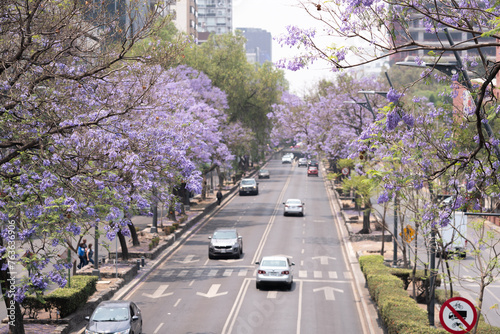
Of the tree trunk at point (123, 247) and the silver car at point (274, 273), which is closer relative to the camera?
the silver car at point (274, 273)

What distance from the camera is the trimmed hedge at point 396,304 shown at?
18.2m

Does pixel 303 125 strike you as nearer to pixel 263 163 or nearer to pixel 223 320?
pixel 223 320

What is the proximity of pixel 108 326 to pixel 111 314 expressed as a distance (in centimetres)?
71

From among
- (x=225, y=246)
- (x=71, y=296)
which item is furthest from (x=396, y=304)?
(x=225, y=246)

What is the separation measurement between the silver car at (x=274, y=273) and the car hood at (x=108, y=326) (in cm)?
970

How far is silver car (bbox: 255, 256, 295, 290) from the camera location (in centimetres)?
2942

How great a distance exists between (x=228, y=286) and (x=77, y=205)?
1525 cm

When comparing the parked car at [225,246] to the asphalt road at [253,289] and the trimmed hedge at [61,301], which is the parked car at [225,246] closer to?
the asphalt road at [253,289]

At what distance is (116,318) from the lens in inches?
829

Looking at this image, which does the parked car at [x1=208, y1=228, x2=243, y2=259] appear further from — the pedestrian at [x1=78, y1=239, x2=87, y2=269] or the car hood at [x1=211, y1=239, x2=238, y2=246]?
the pedestrian at [x1=78, y1=239, x2=87, y2=269]

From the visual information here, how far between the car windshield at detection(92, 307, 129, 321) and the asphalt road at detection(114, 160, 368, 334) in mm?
1834

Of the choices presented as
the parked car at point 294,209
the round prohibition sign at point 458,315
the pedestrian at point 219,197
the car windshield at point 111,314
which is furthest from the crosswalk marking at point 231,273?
the pedestrian at point 219,197

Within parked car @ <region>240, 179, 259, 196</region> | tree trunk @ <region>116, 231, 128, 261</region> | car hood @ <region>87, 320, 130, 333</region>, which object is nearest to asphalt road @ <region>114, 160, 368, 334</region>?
tree trunk @ <region>116, 231, 128, 261</region>

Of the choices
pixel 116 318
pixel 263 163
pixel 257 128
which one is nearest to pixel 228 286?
pixel 116 318
